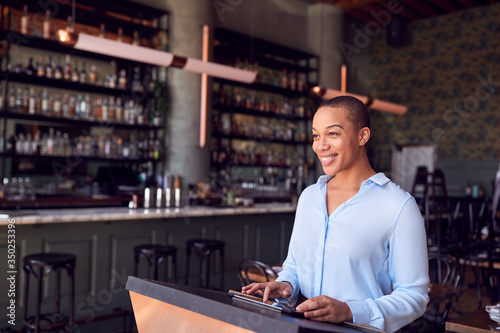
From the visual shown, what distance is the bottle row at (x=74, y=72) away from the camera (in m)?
5.54

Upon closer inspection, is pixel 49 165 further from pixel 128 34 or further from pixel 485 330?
pixel 485 330

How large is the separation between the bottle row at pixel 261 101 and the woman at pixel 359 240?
594 cm

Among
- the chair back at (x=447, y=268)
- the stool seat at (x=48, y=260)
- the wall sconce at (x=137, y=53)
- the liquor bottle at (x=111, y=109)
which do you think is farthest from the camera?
the liquor bottle at (x=111, y=109)

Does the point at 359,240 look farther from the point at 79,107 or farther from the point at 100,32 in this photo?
the point at 100,32

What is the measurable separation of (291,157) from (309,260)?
6949 mm

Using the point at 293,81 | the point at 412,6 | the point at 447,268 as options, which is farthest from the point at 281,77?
the point at 447,268

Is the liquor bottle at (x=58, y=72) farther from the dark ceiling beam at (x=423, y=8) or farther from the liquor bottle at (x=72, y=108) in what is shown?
the dark ceiling beam at (x=423, y=8)

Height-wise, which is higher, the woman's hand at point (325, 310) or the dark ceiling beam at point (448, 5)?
the dark ceiling beam at point (448, 5)

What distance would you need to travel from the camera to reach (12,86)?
5836 mm

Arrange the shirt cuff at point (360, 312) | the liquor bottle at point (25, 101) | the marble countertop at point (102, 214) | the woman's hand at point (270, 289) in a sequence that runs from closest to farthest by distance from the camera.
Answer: the shirt cuff at point (360, 312) < the woman's hand at point (270, 289) < the marble countertop at point (102, 214) < the liquor bottle at point (25, 101)

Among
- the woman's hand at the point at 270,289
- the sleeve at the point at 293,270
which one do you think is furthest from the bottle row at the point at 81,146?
the woman's hand at the point at 270,289

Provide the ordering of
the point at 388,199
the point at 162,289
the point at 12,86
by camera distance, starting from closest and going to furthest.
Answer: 1. the point at 162,289
2. the point at 388,199
3. the point at 12,86

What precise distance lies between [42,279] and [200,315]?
9.12 ft

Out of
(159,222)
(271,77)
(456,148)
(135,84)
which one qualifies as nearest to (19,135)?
(135,84)
